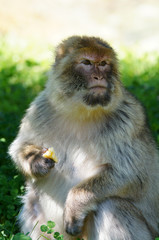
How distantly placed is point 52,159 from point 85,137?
0.39 meters

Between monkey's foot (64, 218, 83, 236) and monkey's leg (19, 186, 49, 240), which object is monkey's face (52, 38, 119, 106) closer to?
monkey's foot (64, 218, 83, 236)

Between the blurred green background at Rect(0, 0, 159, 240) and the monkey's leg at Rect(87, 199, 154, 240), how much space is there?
30.6 inches

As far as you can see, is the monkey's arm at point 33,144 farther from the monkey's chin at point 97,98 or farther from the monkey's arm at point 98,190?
the monkey's chin at point 97,98

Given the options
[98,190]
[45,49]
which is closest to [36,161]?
[98,190]

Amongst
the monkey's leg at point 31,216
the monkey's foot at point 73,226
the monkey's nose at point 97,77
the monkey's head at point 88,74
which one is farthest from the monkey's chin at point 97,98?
the monkey's leg at point 31,216

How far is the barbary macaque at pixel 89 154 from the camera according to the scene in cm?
373

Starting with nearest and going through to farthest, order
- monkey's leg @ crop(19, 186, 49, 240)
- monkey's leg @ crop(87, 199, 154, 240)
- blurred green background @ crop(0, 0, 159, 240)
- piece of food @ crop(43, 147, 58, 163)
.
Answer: monkey's leg @ crop(87, 199, 154, 240) < piece of food @ crop(43, 147, 58, 163) < monkey's leg @ crop(19, 186, 49, 240) < blurred green background @ crop(0, 0, 159, 240)

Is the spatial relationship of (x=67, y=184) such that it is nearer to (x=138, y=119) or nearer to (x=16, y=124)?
(x=138, y=119)

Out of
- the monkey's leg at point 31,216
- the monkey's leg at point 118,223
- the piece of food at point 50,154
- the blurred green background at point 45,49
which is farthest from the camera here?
the blurred green background at point 45,49

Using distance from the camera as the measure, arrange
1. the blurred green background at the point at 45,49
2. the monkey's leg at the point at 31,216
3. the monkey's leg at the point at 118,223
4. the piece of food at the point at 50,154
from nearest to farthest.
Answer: the monkey's leg at the point at 118,223
the piece of food at the point at 50,154
the monkey's leg at the point at 31,216
the blurred green background at the point at 45,49

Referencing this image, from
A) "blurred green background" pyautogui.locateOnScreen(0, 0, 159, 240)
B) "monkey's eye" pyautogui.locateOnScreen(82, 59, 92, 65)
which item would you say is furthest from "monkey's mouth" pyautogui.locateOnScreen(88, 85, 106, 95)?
"blurred green background" pyautogui.locateOnScreen(0, 0, 159, 240)

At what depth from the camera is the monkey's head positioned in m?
3.71

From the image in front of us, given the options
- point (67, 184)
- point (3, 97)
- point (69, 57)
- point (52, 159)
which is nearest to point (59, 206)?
point (67, 184)

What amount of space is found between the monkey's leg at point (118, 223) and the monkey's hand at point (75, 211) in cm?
12
